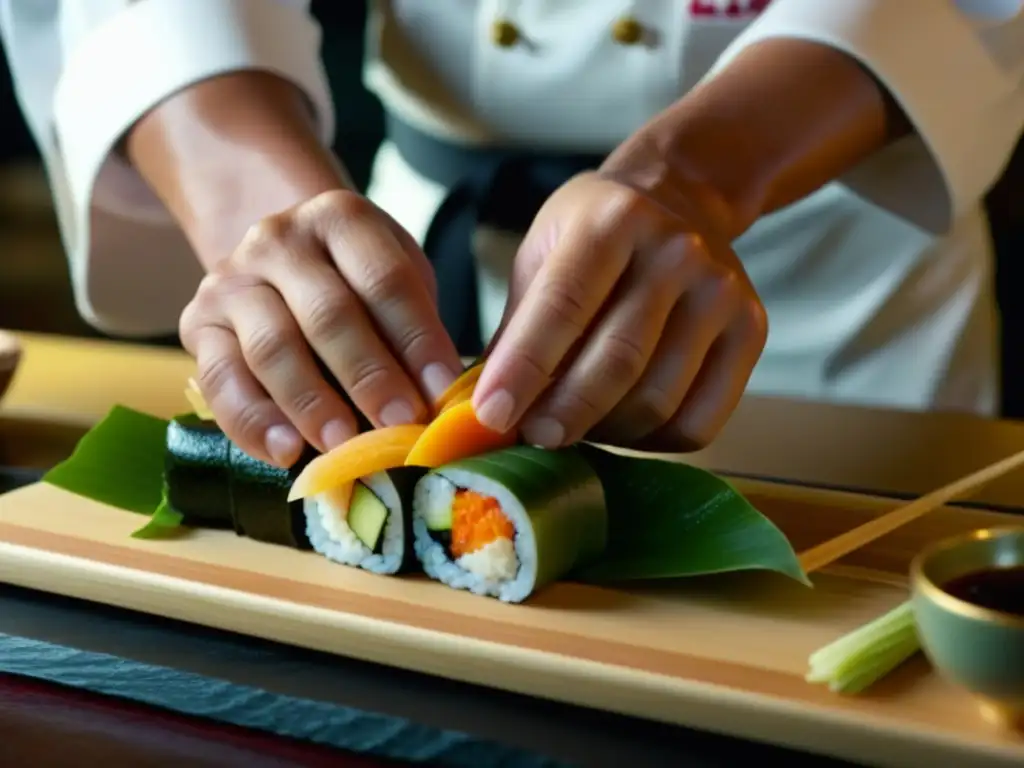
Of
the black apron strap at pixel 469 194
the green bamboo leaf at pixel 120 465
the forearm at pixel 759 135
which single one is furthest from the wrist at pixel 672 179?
the green bamboo leaf at pixel 120 465

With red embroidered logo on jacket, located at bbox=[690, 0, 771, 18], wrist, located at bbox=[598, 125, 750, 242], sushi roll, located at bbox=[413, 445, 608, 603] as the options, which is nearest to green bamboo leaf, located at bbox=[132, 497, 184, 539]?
sushi roll, located at bbox=[413, 445, 608, 603]

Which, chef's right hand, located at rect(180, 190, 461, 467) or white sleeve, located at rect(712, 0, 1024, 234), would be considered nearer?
chef's right hand, located at rect(180, 190, 461, 467)

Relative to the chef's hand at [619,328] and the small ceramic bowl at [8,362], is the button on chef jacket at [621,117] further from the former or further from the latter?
the chef's hand at [619,328]

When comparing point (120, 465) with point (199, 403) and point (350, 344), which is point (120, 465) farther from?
point (350, 344)

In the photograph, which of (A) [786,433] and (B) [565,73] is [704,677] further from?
(B) [565,73]

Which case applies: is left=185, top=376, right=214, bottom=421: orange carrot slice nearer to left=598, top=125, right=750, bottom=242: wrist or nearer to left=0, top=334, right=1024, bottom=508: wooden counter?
→ left=0, top=334, right=1024, bottom=508: wooden counter

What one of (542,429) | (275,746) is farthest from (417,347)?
(275,746)

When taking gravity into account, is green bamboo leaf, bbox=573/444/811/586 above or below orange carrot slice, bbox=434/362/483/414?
below

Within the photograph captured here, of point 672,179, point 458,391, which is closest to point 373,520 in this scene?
point 458,391
